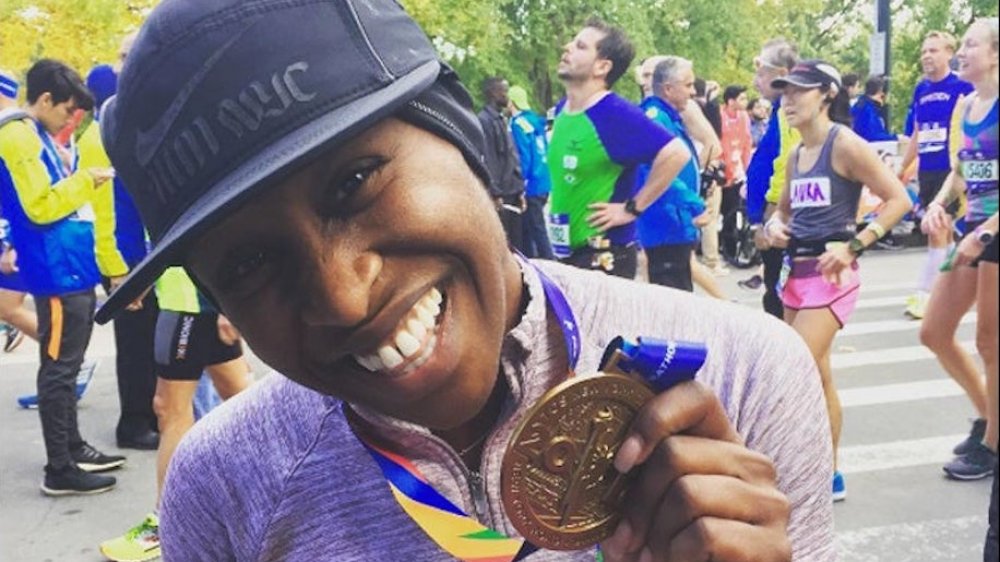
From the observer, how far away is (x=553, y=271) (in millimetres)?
1355

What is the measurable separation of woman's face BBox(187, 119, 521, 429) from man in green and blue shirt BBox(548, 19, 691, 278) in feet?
13.5

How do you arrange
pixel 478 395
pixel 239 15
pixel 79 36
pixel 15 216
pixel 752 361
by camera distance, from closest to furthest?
1. pixel 239 15
2. pixel 478 395
3. pixel 752 361
4. pixel 15 216
5. pixel 79 36

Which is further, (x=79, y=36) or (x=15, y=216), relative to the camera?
(x=79, y=36)

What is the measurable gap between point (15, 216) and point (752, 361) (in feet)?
15.8

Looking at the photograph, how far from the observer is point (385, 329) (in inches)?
41.5

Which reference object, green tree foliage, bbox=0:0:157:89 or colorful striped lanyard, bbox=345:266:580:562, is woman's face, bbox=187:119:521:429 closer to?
colorful striped lanyard, bbox=345:266:580:562

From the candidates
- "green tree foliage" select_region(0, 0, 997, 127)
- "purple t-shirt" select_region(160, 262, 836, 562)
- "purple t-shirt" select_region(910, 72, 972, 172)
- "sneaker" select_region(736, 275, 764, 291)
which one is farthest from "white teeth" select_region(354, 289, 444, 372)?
"sneaker" select_region(736, 275, 764, 291)

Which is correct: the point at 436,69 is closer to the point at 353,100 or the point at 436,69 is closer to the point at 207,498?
the point at 353,100

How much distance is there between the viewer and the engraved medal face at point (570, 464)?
3.09ft

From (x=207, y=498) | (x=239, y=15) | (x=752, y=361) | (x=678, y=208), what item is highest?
(x=239, y=15)

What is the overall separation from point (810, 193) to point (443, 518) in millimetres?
3780

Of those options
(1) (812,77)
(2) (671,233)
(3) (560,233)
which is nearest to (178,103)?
(1) (812,77)

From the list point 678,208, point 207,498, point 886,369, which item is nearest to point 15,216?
point 678,208

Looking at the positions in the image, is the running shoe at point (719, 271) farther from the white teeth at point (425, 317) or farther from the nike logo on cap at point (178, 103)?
the nike logo on cap at point (178, 103)
